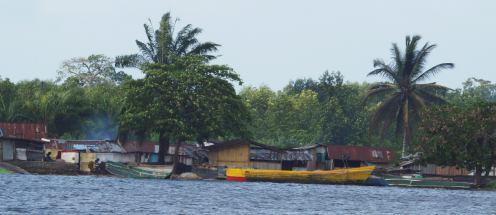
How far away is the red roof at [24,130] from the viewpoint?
9788 cm

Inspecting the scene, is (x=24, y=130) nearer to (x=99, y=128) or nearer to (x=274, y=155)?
(x=99, y=128)

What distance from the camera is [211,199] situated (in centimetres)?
6188

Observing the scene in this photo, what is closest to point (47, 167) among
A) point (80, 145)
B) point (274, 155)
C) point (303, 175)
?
point (80, 145)

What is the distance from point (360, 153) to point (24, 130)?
36.5 m

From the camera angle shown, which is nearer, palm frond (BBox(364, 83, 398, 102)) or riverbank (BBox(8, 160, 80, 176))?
riverbank (BBox(8, 160, 80, 176))

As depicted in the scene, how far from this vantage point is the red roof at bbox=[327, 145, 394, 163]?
105 meters

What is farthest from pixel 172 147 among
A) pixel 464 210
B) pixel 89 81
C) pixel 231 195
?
pixel 89 81

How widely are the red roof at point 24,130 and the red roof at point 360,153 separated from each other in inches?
1219

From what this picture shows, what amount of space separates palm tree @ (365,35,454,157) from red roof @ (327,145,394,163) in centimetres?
593

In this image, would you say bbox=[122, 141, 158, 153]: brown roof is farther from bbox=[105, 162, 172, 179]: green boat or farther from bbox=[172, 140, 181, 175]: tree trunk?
bbox=[105, 162, 172, 179]: green boat

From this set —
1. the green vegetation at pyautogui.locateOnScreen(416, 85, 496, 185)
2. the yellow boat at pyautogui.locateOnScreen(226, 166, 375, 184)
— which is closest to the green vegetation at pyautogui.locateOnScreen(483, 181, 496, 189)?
the green vegetation at pyautogui.locateOnScreen(416, 85, 496, 185)

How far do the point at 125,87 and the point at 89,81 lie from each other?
80.7m

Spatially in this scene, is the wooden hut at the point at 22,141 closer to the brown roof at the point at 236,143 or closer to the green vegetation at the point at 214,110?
the green vegetation at the point at 214,110

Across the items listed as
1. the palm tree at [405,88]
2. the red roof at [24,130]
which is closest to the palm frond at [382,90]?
the palm tree at [405,88]
